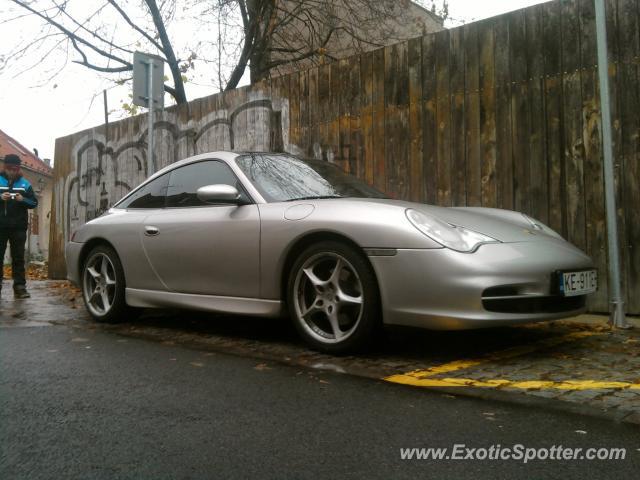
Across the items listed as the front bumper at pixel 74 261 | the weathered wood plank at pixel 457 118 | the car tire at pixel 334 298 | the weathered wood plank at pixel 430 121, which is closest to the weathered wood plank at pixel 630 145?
the weathered wood plank at pixel 457 118

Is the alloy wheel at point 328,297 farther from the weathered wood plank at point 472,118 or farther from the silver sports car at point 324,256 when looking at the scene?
the weathered wood plank at point 472,118

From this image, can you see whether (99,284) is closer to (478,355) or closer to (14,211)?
(14,211)

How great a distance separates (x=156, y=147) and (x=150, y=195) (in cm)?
458

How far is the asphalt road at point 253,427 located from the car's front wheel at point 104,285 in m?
1.73

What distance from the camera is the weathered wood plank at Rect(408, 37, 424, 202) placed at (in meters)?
6.33

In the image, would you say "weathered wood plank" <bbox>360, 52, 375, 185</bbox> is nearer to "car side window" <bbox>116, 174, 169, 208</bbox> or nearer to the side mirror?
"car side window" <bbox>116, 174, 169, 208</bbox>

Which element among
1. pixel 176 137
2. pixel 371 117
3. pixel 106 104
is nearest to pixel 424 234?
pixel 371 117

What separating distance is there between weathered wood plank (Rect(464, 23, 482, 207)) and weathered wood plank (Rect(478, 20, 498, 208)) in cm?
4

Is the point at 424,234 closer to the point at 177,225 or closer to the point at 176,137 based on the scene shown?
the point at 177,225

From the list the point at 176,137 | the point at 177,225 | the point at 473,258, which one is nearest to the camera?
the point at 473,258

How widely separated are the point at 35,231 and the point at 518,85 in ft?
117

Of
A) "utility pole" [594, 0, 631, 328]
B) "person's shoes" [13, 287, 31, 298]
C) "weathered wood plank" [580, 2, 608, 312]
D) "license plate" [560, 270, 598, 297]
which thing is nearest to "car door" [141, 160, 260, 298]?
"license plate" [560, 270, 598, 297]

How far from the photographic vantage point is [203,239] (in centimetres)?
452

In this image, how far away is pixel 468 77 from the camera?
19.6ft
